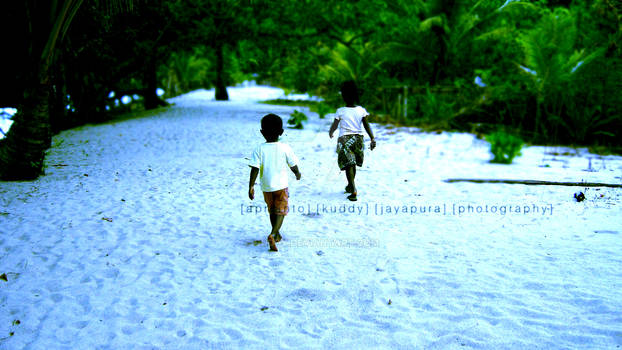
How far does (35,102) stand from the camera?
6504 millimetres

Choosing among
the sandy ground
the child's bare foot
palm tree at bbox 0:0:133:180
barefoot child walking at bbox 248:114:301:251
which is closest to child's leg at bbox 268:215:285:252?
the child's bare foot

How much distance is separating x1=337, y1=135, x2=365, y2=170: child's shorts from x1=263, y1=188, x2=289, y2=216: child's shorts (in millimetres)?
1665

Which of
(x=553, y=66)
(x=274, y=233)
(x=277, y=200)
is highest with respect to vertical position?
(x=553, y=66)

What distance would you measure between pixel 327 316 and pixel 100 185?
4713 millimetres

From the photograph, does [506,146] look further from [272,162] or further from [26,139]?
[26,139]

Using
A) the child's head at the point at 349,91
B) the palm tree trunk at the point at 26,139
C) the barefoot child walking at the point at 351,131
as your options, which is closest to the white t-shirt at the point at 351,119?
the barefoot child walking at the point at 351,131

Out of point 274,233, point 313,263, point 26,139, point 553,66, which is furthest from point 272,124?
point 553,66

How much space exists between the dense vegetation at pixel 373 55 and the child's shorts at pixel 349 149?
10.1 ft

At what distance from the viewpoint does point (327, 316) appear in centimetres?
288

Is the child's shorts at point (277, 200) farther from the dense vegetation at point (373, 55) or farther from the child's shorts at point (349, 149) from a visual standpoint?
the dense vegetation at point (373, 55)

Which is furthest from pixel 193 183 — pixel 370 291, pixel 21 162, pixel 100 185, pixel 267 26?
pixel 267 26

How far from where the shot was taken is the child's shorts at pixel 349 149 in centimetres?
547

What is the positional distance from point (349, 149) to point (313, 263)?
2.08m

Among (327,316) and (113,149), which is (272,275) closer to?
(327,316)
